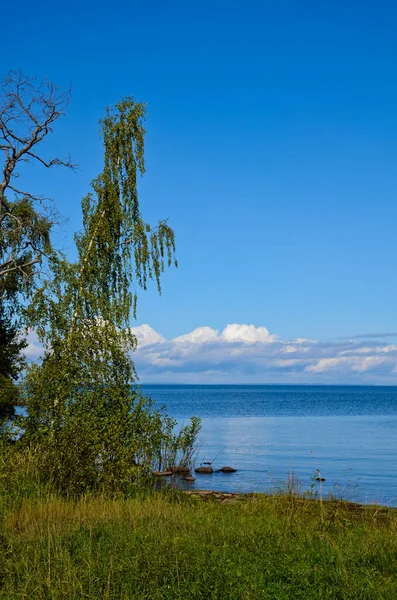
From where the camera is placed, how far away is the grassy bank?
7.72 meters

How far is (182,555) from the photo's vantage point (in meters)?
8.72

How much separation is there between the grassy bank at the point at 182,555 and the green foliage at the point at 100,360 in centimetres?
256

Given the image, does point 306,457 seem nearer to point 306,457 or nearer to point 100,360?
point 306,457

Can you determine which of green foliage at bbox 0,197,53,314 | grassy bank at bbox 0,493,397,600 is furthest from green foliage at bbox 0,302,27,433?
grassy bank at bbox 0,493,397,600

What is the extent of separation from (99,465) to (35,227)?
1371cm

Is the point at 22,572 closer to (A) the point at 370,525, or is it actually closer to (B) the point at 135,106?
(A) the point at 370,525

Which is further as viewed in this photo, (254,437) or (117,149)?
(254,437)

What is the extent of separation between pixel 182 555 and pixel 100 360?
9.10 m

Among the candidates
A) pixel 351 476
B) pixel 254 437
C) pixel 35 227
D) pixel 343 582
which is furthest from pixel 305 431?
pixel 343 582

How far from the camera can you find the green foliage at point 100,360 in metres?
15.1

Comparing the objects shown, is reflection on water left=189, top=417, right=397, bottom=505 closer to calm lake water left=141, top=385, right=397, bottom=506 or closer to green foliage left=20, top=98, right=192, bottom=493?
calm lake water left=141, top=385, right=397, bottom=506

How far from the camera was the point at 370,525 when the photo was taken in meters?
12.6

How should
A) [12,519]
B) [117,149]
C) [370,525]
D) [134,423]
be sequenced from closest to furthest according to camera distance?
[12,519], [370,525], [134,423], [117,149]

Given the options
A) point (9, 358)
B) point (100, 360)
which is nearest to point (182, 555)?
point (100, 360)
